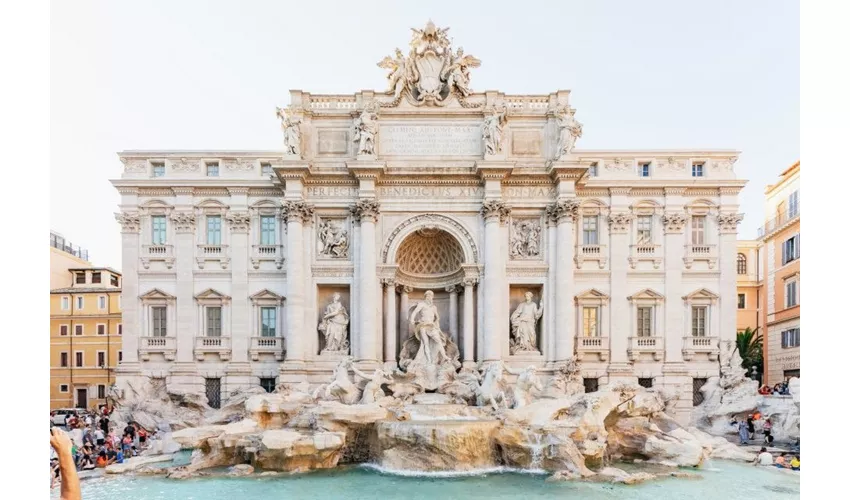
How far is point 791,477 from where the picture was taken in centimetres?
1212

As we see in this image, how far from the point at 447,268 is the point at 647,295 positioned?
6.45 meters

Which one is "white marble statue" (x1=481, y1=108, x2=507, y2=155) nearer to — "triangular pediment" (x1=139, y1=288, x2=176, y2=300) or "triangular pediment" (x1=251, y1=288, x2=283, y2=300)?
"triangular pediment" (x1=251, y1=288, x2=283, y2=300)

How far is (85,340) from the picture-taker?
2238 cm

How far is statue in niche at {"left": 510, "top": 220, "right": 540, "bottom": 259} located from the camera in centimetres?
1817

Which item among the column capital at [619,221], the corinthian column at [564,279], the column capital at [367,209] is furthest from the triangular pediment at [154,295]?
the column capital at [619,221]

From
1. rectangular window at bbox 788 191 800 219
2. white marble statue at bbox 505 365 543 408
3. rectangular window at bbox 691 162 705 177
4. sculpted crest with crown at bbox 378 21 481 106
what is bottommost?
white marble statue at bbox 505 365 543 408

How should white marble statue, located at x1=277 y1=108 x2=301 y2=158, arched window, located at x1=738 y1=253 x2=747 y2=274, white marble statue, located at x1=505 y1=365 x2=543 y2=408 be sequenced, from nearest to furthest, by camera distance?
white marble statue, located at x1=505 y1=365 x2=543 y2=408 < white marble statue, located at x1=277 y1=108 x2=301 y2=158 < arched window, located at x1=738 y1=253 x2=747 y2=274

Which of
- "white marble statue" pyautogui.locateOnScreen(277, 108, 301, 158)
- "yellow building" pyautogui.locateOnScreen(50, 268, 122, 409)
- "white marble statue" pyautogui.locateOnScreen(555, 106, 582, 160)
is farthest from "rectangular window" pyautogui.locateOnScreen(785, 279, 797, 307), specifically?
"yellow building" pyautogui.locateOnScreen(50, 268, 122, 409)

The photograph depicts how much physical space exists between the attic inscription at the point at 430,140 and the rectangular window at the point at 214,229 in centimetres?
593

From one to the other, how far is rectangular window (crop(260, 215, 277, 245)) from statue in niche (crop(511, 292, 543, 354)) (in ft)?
26.8

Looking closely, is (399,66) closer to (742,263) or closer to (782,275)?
(782,275)

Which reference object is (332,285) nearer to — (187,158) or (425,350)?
(425,350)

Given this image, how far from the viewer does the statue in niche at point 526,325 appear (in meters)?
17.8
